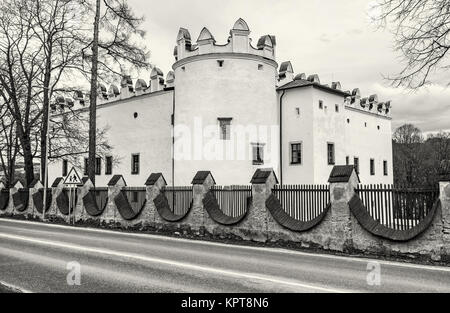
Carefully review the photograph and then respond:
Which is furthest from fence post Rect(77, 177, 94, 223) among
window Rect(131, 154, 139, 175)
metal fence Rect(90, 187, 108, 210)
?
window Rect(131, 154, 139, 175)

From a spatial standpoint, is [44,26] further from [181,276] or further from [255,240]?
[181,276]

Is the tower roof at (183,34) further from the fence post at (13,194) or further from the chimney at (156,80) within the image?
the fence post at (13,194)

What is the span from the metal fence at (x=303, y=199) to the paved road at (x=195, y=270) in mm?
2239

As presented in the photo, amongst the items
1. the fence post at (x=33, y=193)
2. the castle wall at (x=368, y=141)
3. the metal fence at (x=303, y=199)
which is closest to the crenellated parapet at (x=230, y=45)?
the fence post at (x=33, y=193)

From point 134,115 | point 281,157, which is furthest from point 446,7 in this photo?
point 134,115

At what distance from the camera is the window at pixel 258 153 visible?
26672 millimetres

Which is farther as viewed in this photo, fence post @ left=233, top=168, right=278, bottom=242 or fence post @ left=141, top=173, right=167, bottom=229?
fence post @ left=141, top=173, right=167, bottom=229

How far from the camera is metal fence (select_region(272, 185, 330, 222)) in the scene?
13.7 metres

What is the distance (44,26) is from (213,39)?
11.1m

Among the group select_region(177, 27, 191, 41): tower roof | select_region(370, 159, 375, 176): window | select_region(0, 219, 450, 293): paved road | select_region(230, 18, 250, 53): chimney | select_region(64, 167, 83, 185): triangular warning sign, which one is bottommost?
select_region(0, 219, 450, 293): paved road

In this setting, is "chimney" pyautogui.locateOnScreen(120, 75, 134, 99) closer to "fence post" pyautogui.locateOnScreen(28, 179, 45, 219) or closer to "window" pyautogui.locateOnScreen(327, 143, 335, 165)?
"fence post" pyautogui.locateOnScreen(28, 179, 45, 219)

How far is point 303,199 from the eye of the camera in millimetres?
14234

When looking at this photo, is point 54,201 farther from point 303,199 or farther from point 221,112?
point 303,199

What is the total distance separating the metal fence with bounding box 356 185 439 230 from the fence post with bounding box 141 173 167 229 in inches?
339
